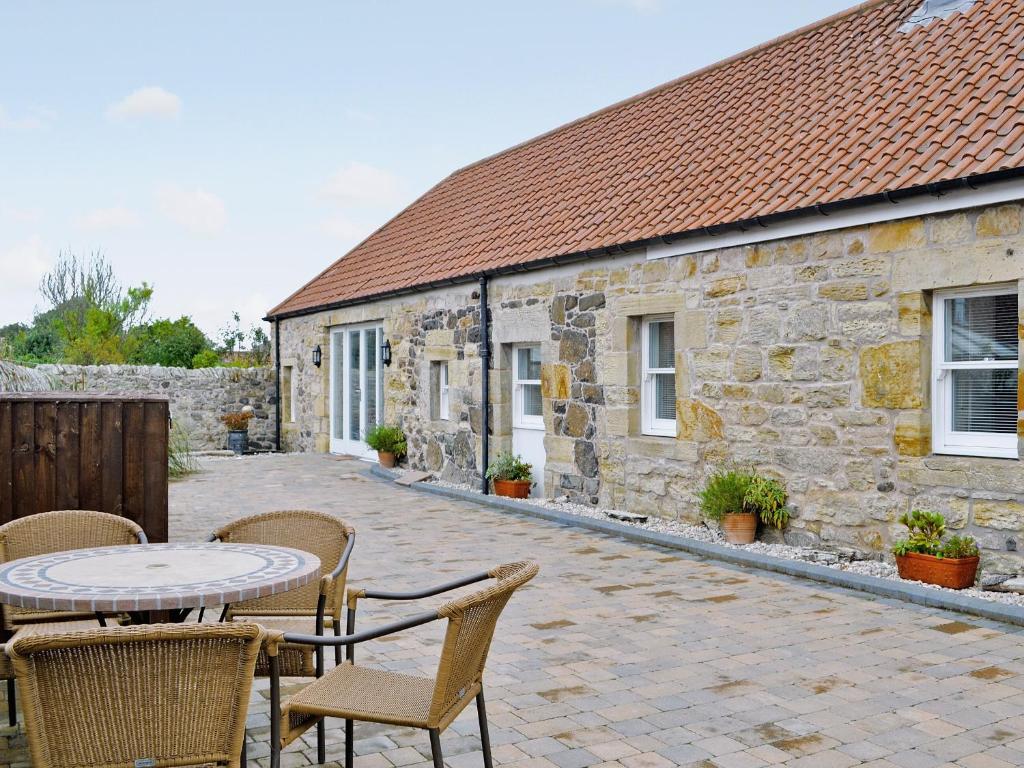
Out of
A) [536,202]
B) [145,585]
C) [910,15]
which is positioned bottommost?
[145,585]

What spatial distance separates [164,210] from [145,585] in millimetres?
48725

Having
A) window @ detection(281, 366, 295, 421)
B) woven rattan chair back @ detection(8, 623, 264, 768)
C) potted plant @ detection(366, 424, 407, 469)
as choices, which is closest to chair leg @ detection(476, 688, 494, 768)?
woven rattan chair back @ detection(8, 623, 264, 768)

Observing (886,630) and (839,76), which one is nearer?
(886,630)

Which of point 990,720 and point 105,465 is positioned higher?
point 105,465

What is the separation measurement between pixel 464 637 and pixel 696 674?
2.17 meters

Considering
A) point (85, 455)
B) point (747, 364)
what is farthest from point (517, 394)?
point (85, 455)

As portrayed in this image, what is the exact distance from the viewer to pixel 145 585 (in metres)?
3.02

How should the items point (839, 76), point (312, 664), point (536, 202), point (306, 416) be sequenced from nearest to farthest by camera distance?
point (312, 664) < point (839, 76) < point (536, 202) < point (306, 416)

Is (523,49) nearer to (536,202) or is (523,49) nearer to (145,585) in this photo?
(536,202)

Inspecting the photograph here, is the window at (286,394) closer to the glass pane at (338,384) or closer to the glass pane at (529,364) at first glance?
the glass pane at (338,384)

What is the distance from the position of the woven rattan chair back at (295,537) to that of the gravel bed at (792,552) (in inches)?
163

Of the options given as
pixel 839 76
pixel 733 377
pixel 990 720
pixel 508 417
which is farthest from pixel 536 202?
pixel 990 720

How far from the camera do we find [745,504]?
26.1 feet

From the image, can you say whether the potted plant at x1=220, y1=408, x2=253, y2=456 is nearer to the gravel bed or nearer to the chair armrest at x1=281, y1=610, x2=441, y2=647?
the gravel bed
